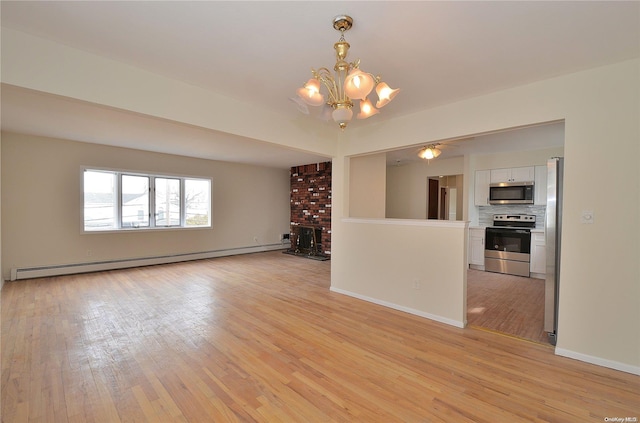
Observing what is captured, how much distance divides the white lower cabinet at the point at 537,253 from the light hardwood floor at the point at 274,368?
3280 mm

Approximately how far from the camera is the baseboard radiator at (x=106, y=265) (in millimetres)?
4963

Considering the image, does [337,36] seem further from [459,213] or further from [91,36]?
[459,213]

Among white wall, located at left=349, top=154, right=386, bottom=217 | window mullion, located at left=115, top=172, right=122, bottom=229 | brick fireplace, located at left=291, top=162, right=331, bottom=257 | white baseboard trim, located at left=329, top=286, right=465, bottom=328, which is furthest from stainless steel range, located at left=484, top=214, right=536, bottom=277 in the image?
window mullion, located at left=115, top=172, right=122, bottom=229

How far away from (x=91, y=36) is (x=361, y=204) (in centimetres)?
404

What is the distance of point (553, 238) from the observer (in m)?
2.81

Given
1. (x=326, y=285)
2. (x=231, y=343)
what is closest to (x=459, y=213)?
(x=326, y=285)

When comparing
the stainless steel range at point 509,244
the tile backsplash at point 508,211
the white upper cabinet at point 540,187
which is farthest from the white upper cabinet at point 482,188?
Result: the white upper cabinet at point 540,187

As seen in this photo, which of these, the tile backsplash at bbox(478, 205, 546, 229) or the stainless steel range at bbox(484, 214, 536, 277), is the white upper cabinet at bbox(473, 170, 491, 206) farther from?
the stainless steel range at bbox(484, 214, 536, 277)

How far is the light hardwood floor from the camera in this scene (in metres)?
1.84

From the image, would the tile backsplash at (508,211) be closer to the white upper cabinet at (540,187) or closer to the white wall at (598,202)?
the white upper cabinet at (540,187)

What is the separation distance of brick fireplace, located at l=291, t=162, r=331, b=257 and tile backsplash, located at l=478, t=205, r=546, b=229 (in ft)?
11.7

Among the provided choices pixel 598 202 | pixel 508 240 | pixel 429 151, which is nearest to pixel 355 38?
pixel 598 202

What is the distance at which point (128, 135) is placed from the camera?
481 cm

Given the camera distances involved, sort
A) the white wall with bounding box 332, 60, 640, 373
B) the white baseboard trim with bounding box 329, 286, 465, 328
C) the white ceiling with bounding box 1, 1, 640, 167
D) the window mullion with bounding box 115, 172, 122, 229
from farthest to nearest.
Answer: the window mullion with bounding box 115, 172, 122, 229, the white baseboard trim with bounding box 329, 286, 465, 328, the white wall with bounding box 332, 60, 640, 373, the white ceiling with bounding box 1, 1, 640, 167
